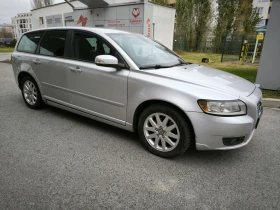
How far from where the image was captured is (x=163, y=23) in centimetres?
1348

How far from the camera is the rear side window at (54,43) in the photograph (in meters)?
3.69

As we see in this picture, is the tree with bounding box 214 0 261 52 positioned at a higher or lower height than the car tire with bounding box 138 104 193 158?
higher

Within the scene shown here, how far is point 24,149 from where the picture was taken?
9.57ft

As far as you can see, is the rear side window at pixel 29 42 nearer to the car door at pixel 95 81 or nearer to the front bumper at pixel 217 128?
the car door at pixel 95 81

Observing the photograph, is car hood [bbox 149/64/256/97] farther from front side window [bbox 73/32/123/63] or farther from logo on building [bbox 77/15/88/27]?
logo on building [bbox 77/15/88/27]

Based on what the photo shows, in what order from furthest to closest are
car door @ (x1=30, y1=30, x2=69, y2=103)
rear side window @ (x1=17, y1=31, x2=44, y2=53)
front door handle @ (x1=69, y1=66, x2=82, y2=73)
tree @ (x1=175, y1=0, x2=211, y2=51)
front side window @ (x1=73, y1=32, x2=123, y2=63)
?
tree @ (x1=175, y1=0, x2=211, y2=51)
rear side window @ (x1=17, y1=31, x2=44, y2=53)
car door @ (x1=30, y1=30, x2=69, y2=103)
front door handle @ (x1=69, y1=66, x2=82, y2=73)
front side window @ (x1=73, y1=32, x2=123, y2=63)

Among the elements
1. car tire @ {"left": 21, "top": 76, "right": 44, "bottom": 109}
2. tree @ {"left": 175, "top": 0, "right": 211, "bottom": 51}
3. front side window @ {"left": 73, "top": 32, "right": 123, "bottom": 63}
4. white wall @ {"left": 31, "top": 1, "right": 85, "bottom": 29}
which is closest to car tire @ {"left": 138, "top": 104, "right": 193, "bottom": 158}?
front side window @ {"left": 73, "top": 32, "right": 123, "bottom": 63}

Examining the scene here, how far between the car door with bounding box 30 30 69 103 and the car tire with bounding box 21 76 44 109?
28cm

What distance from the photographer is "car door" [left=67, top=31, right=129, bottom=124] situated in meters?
2.99

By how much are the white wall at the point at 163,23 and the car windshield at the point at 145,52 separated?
32.1ft

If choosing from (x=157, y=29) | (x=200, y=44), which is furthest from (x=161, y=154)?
(x=200, y=44)

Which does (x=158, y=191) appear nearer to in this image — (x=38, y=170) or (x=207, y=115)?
(x=207, y=115)

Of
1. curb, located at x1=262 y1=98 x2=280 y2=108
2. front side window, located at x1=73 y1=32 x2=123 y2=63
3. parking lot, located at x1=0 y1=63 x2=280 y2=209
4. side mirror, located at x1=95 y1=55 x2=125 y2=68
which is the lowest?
parking lot, located at x1=0 y1=63 x2=280 y2=209

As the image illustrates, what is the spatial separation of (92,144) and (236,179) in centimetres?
191
